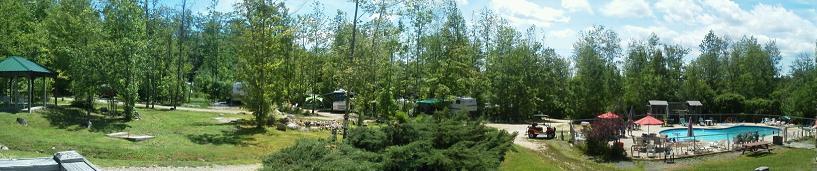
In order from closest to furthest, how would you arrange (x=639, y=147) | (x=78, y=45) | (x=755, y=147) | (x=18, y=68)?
1. (x=18, y=68)
2. (x=755, y=147)
3. (x=639, y=147)
4. (x=78, y=45)

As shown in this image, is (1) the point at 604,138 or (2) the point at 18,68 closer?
(2) the point at 18,68

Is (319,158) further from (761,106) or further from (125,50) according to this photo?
(761,106)

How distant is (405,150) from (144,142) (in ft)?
48.2

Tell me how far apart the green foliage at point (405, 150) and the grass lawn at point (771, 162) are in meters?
14.0

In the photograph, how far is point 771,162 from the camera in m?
28.8

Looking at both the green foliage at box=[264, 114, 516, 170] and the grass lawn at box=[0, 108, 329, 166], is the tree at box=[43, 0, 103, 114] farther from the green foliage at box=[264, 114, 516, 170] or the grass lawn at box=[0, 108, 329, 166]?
the green foliage at box=[264, 114, 516, 170]

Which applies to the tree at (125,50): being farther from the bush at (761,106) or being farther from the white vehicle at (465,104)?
the bush at (761,106)

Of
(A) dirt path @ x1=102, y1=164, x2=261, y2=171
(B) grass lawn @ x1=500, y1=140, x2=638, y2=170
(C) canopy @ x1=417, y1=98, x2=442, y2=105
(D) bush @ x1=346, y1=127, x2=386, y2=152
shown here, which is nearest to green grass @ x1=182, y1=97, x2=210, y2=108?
(C) canopy @ x1=417, y1=98, x2=442, y2=105

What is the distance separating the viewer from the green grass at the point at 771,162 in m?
27.4

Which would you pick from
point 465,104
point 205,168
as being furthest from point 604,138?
point 465,104

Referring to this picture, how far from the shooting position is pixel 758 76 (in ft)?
237

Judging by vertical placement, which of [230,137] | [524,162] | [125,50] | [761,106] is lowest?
[524,162]

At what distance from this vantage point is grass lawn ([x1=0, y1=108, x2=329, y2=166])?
846 inches

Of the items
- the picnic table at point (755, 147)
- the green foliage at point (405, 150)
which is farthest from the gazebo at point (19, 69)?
the picnic table at point (755, 147)
